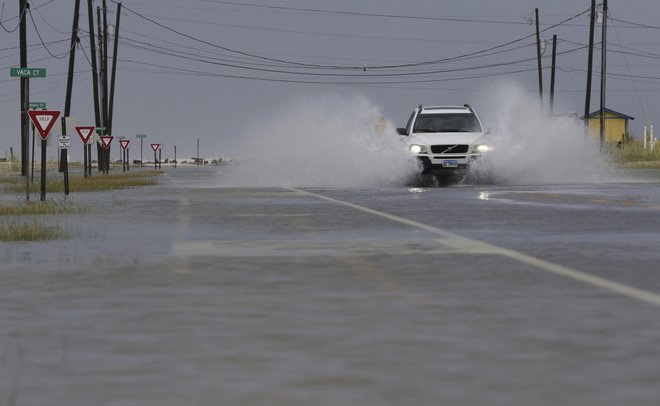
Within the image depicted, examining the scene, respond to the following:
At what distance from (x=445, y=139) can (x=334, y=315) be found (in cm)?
3247

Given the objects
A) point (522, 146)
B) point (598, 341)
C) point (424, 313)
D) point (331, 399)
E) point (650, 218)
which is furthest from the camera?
point (522, 146)

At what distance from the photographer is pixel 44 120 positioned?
1355 inches

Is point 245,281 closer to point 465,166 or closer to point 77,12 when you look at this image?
point 465,166

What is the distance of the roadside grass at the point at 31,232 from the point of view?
20797mm

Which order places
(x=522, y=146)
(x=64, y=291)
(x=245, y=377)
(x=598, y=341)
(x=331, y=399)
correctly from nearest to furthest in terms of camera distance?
(x=331, y=399), (x=245, y=377), (x=598, y=341), (x=64, y=291), (x=522, y=146)

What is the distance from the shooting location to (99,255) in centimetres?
1772

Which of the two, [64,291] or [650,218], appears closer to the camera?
[64,291]

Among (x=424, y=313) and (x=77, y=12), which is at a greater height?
(x=77, y=12)

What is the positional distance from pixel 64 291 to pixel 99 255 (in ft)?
13.5

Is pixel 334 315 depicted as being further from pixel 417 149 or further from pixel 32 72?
pixel 417 149

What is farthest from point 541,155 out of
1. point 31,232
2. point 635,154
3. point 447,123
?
point 635,154

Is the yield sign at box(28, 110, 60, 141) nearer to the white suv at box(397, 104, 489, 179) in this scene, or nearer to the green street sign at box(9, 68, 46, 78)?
the green street sign at box(9, 68, 46, 78)

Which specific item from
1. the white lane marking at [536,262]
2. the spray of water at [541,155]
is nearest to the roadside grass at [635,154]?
the spray of water at [541,155]

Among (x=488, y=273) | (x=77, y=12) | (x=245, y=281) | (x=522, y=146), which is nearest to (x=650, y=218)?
(x=488, y=273)
